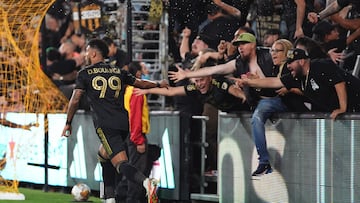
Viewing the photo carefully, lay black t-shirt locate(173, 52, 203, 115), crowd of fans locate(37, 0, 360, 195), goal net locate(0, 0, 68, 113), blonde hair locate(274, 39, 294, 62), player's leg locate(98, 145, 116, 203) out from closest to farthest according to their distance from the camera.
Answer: crowd of fans locate(37, 0, 360, 195)
blonde hair locate(274, 39, 294, 62)
player's leg locate(98, 145, 116, 203)
black t-shirt locate(173, 52, 203, 115)
goal net locate(0, 0, 68, 113)

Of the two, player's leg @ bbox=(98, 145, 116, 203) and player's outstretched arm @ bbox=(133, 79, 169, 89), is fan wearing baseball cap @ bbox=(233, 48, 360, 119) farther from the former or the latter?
player's leg @ bbox=(98, 145, 116, 203)

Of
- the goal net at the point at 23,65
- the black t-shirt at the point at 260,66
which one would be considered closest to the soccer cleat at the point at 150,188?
the black t-shirt at the point at 260,66

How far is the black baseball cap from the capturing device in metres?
12.2

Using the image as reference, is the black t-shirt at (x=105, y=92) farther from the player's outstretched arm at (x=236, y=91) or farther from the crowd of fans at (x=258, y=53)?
the player's outstretched arm at (x=236, y=91)

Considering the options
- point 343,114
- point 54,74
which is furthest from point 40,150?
point 343,114

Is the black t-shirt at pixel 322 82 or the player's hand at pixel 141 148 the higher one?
the black t-shirt at pixel 322 82

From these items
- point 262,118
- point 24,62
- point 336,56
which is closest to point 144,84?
point 262,118

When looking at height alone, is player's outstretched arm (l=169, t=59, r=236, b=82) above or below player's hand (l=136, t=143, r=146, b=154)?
above

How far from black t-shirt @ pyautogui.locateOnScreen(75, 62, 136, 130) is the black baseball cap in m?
2.36

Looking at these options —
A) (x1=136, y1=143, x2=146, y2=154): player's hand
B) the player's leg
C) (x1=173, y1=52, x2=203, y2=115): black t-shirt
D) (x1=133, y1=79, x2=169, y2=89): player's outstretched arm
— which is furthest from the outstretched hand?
the player's leg

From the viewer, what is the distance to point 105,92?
44.1ft

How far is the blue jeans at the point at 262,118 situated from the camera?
13.0m

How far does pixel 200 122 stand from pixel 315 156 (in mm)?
2660

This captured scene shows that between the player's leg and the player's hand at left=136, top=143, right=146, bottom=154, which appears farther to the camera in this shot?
the player's hand at left=136, top=143, right=146, bottom=154
